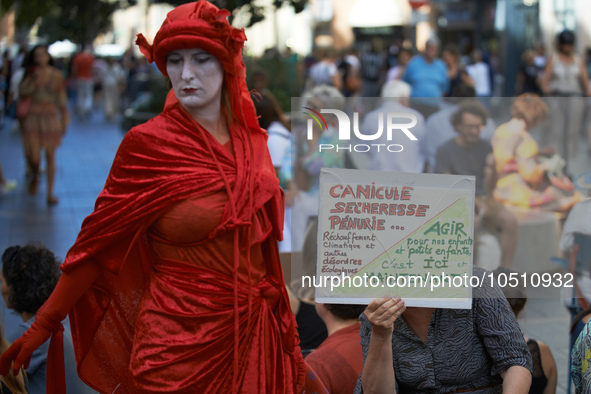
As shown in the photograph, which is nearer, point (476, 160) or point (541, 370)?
point (541, 370)

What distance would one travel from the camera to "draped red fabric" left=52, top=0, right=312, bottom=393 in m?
2.48

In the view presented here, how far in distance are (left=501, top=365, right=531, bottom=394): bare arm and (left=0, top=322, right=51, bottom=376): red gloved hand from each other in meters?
1.52

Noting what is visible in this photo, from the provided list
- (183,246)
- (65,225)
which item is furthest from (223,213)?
(65,225)

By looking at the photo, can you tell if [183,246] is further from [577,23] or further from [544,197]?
[577,23]

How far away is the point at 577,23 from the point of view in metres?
21.7

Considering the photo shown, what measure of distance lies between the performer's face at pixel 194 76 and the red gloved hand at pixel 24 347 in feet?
2.92

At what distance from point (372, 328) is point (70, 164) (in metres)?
11.7

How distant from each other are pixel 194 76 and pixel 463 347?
127cm

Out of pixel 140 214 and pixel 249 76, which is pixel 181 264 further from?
pixel 249 76

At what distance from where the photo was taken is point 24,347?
8.20ft

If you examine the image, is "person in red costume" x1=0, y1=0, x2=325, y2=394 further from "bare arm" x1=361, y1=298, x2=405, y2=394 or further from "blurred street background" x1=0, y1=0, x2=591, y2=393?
"blurred street background" x1=0, y1=0, x2=591, y2=393

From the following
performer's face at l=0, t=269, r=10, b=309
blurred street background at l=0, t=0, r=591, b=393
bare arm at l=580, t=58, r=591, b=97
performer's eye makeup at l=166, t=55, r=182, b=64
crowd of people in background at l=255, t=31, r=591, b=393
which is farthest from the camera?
bare arm at l=580, t=58, r=591, b=97

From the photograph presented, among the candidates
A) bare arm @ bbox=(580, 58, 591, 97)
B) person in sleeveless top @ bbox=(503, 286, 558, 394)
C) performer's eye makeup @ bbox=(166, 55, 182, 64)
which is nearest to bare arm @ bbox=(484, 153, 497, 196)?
person in sleeveless top @ bbox=(503, 286, 558, 394)

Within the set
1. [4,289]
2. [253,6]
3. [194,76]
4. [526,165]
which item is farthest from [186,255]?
[253,6]
